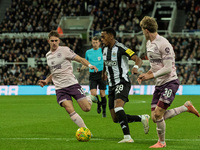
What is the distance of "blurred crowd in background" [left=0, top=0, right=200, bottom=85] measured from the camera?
30247 millimetres

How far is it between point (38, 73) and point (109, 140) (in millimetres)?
22749

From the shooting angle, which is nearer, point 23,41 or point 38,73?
point 38,73

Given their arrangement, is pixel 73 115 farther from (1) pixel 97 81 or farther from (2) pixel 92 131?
(1) pixel 97 81

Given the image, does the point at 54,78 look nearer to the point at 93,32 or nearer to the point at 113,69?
the point at 113,69

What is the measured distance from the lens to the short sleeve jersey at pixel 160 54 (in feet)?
24.5

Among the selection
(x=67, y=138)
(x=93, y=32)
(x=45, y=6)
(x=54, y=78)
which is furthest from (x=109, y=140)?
(x=45, y=6)

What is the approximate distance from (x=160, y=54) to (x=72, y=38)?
92.4ft

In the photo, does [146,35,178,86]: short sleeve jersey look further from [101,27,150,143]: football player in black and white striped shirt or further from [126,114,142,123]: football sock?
[126,114,142,123]: football sock

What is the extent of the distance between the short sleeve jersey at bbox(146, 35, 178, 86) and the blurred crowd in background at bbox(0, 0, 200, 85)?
61.3 ft

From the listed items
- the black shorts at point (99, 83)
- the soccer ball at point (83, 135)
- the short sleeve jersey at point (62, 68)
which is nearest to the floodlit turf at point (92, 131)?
the soccer ball at point (83, 135)

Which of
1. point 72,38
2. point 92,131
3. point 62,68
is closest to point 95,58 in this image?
point 92,131

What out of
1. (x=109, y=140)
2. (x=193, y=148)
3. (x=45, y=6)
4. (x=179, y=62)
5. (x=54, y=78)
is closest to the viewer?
(x=193, y=148)

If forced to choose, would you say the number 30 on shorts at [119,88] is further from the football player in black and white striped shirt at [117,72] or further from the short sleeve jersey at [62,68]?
the short sleeve jersey at [62,68]

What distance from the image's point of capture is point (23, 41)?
35.6 m
